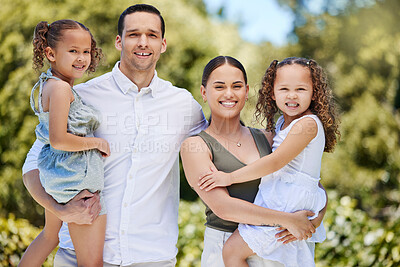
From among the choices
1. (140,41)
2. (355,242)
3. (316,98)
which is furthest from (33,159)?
(355,242)

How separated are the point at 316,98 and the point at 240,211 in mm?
813

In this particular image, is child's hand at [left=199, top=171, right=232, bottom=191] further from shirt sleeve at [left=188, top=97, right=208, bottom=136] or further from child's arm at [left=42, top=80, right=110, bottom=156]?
child's arm at [left=42, top=80, right=110, bottom=156]

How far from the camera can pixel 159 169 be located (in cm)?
256

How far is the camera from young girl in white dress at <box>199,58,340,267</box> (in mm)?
2250

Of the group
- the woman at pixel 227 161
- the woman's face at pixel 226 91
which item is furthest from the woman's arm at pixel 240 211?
the woman's face at pixel 226 91

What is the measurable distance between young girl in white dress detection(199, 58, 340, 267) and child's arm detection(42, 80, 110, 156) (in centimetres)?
68

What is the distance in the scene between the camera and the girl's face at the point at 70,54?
2.35 m

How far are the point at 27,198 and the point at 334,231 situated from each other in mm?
3749

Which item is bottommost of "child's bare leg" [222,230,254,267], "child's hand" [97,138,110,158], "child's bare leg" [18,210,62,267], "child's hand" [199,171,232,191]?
"child's bare leg" [18,210,62,267]

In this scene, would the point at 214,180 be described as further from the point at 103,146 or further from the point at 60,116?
the point at 60,116

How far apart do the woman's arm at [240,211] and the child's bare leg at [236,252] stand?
109 mm

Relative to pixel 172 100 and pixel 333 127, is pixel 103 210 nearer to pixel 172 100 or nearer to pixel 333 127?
pixel 172 100

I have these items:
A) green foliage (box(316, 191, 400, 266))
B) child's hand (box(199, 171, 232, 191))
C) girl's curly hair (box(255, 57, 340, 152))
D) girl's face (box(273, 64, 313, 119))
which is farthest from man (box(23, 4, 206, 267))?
green foliage (box(316, 191, 400, 266))

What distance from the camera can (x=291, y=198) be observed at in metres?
2.31
